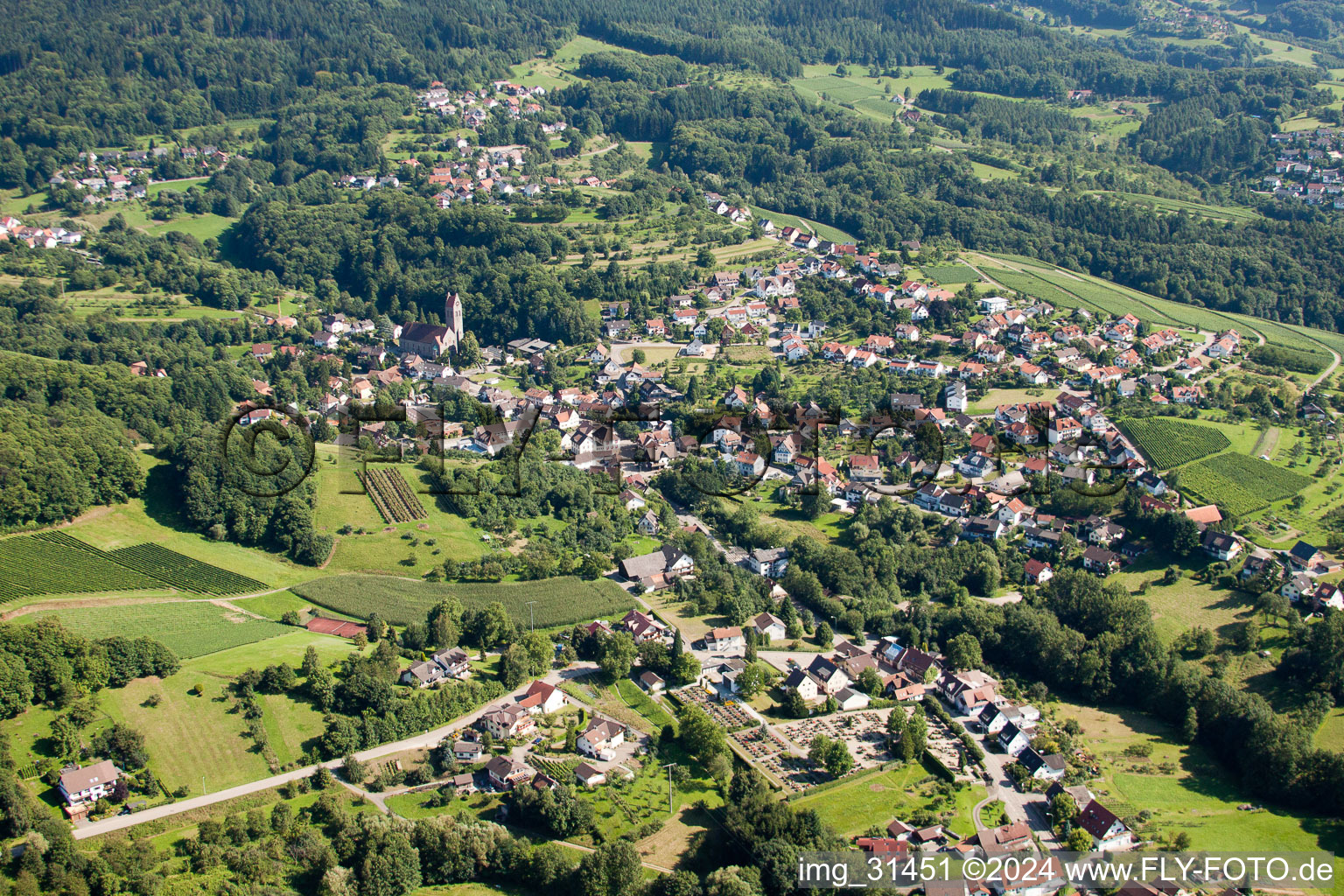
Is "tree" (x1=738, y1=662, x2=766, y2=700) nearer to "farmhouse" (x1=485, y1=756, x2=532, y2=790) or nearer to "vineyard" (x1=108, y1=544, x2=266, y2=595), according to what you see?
"farmhouse" (x1=485, y1=756, x2=532, y2=790)

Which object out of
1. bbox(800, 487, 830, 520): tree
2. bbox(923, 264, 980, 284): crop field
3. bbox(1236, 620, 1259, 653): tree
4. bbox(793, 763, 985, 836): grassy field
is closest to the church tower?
bbox(800, 487, 830, 520): tree

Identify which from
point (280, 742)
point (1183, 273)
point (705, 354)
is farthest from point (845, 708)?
point (1183, 273)

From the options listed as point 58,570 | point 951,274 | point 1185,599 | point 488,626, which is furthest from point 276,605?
point 951,274

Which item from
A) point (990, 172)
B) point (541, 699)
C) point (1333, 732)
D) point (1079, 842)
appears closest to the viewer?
point (1079, 842)

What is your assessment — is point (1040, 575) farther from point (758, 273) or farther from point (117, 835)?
point (758, 273)

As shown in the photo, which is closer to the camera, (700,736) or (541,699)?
(700,736)

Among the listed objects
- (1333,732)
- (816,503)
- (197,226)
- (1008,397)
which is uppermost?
(197,226)

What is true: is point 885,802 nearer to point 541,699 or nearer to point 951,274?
point 541,699
